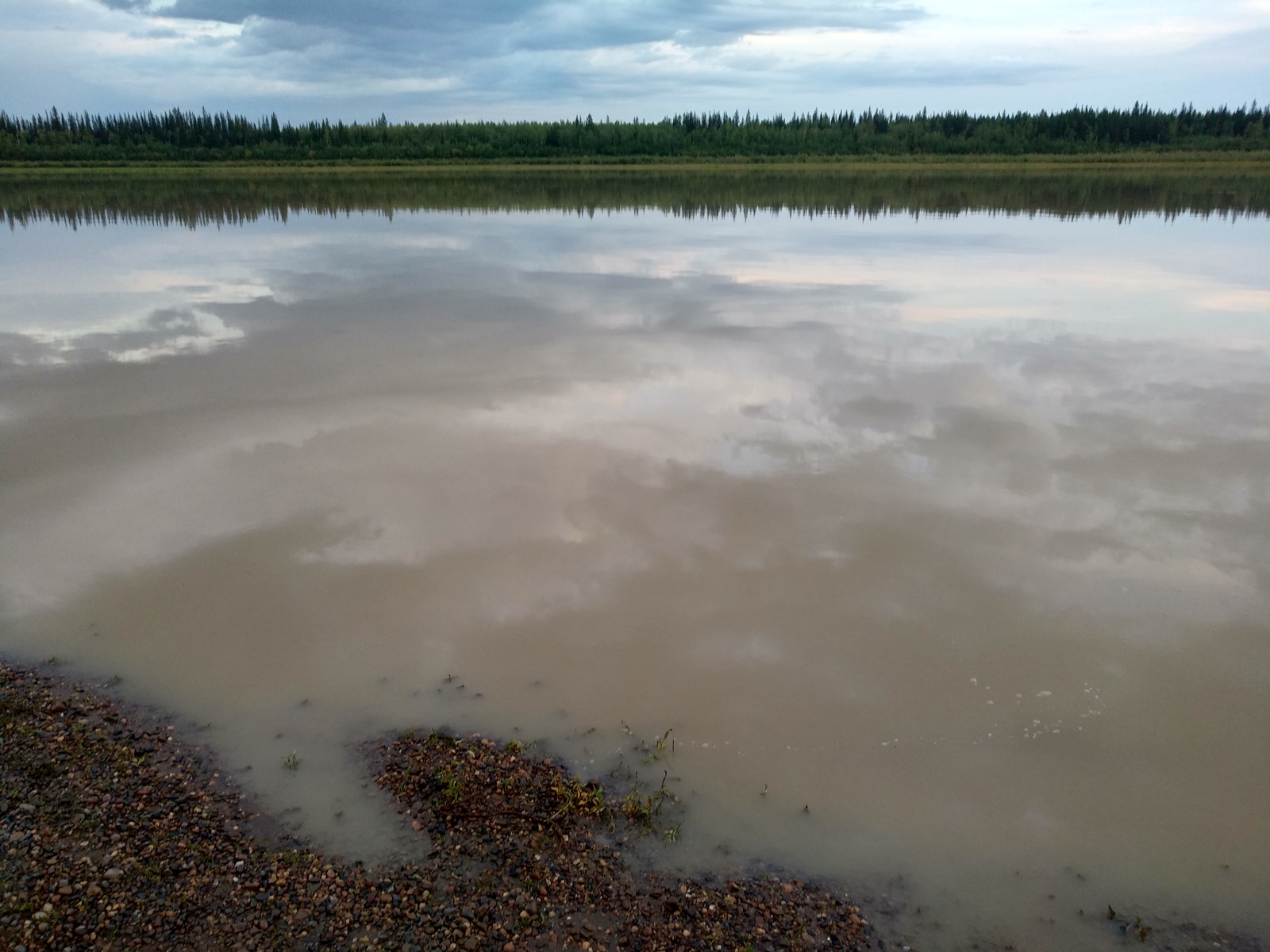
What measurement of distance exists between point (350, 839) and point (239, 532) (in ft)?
12.0

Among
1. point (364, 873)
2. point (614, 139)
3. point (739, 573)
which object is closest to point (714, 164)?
point (614, 139)

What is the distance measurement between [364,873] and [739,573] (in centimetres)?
332

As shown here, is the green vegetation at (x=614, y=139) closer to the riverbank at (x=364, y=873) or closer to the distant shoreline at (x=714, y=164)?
the distant shoreline at (x=714, y=164)

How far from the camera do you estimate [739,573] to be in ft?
19.4

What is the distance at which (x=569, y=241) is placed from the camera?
1000 inches

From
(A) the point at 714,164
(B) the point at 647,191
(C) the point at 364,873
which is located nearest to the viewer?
(C) the point at 364,873

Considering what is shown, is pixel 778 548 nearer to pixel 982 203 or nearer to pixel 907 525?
pixel 907 525

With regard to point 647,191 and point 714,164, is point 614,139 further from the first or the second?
point 647,191

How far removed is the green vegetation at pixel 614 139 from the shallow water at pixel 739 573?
9350 centimetres

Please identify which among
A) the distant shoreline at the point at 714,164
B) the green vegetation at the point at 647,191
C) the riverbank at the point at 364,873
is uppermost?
the distant shoreline at the point at 714,164

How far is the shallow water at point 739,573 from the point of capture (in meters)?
3.91

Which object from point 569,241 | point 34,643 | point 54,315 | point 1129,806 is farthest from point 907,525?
point 569,241

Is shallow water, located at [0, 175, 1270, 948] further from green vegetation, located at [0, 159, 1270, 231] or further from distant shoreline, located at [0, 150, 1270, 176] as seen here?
distant shoreline, located at [0, 150, 1270, 176]

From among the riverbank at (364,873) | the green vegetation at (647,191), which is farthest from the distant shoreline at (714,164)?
the riverbank at (364,873)
